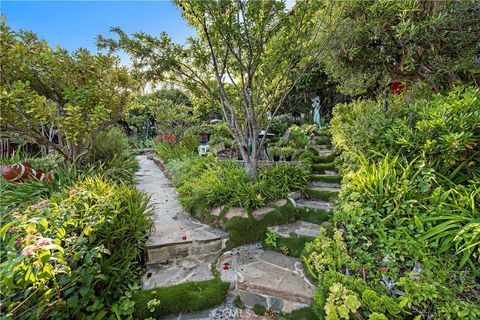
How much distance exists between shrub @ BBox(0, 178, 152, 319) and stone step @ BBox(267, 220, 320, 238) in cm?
201

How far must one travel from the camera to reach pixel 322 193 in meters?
4.08

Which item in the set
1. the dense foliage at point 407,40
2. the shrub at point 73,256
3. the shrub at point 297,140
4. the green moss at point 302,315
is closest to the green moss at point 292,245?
the green moss at point 302,315

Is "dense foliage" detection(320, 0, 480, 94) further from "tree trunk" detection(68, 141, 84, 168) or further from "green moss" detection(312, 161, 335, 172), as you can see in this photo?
"tree trunk" detection(68, 141, 84, 168)

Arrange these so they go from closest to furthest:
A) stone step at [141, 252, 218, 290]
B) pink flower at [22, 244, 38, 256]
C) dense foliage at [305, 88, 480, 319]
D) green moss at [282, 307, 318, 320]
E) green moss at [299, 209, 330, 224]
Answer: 1. pink flower at [22, 244, 38, 256]
2. dense foliage at [305, 88, 480, 319]
3. green moss at [282, 307, 318, 320]
4. stone step at [141, 252, 218, 290]
5. green moss at [299, 209, 330, 224]

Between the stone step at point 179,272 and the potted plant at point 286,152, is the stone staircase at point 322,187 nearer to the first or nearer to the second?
the potted plant at point 286,152

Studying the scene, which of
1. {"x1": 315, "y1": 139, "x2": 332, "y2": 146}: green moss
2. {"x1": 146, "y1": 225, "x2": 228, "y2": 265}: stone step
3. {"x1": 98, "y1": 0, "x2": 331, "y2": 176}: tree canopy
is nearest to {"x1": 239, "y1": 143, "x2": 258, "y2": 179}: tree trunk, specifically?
{"x1": 98, "y1": 0, "x2": 331, "y2": 176}: tree canopy

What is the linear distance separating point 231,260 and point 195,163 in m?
3.32

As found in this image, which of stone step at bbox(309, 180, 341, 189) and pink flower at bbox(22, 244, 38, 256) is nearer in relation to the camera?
pink flower at bbox(22, 244, 38, 256)

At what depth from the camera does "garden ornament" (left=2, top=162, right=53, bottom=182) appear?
3869 millimetres

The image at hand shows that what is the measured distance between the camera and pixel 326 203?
3930 mm

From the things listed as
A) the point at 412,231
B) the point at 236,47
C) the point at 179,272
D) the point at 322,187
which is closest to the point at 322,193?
the point at 322,187

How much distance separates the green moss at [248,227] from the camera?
3.20 metres

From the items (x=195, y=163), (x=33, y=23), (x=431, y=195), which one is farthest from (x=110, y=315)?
(x=33, y=23)

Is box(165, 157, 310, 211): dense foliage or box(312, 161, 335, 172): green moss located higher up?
box(312, 161, 335, 172): green moss
